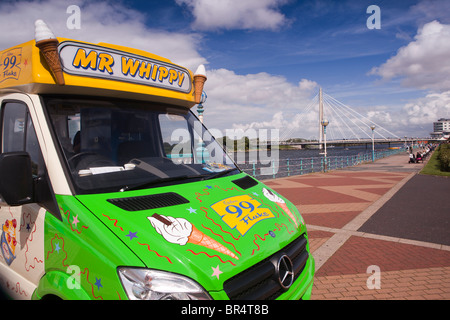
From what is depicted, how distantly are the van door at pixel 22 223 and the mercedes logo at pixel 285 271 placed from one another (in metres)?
1.66

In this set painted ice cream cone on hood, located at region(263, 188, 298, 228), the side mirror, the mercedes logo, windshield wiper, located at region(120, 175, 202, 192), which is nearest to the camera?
the side mirror

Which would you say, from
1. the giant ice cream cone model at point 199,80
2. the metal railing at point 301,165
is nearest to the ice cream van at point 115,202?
the giant ice cream cone model at point 199,80

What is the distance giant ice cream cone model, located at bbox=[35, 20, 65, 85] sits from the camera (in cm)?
205

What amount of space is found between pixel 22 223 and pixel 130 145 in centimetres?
107

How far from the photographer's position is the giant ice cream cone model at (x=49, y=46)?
6.74 feet

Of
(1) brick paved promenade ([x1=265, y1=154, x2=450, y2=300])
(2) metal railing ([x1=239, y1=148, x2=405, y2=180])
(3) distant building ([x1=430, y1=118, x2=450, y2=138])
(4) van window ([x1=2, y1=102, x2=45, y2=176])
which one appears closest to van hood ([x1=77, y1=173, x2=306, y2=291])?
(4) van window ([x1=2, y1=102, x2=45, y2=176])

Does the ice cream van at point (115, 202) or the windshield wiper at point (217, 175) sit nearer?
the ice cream van at point (115, 202)

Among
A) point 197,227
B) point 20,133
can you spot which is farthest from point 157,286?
point 20,133

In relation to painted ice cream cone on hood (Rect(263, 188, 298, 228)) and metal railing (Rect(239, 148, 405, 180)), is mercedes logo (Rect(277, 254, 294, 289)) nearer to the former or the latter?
painted ice cream cone on hood (Rect(263, 188, 298, 228))

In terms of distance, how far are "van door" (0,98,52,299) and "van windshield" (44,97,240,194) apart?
0.79ft

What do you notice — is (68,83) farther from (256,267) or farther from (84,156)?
(256,267)

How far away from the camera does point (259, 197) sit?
2678 mm

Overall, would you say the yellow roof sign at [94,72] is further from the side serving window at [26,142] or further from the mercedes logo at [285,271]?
the mercedes logo at [285,271]
